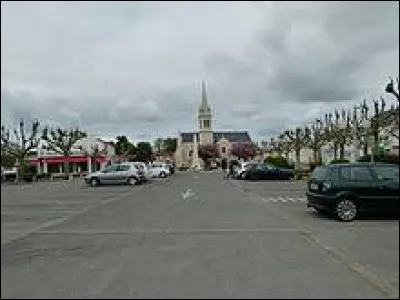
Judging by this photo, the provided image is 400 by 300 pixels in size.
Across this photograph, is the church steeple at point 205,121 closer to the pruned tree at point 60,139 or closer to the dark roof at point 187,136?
the dark roof at point 187,136

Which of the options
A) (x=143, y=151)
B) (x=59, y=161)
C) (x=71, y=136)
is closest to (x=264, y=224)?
(x=71, y=136)

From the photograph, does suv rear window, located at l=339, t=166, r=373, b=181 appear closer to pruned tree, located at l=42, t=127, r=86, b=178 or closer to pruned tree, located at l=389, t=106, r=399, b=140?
pruned tree, located at l=389, t=106, r=399, b=140

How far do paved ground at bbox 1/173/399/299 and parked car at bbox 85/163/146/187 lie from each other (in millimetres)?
28540

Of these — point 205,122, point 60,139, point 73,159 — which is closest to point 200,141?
Result: point 205,122

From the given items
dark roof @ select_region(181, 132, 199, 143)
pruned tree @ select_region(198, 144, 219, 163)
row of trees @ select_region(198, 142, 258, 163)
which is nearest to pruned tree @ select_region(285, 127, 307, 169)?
row of trees @ select_region(198, 142, 258, 163)

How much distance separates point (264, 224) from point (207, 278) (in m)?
8.48

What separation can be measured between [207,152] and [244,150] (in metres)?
8.41

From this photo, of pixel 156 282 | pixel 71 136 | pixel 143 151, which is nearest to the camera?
pixel 156 282

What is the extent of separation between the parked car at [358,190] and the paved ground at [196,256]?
17.8 inches

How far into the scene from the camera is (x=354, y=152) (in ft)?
Result: 184

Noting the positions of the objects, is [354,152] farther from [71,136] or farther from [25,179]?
[71,136]

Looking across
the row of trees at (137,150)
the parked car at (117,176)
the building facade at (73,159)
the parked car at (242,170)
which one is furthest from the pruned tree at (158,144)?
the parked car at (117,176)

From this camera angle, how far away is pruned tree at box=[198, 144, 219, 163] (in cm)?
15562

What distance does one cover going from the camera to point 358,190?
62.2 feet
